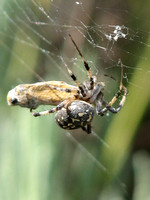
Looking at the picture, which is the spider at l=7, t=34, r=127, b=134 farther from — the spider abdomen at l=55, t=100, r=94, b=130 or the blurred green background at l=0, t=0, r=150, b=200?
the blurred green background at l=0, t=0, r=150, b=200

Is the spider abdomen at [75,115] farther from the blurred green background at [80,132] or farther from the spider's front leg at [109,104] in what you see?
the blurred green background at [80,132]

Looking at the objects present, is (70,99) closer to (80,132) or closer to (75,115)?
(75,115)

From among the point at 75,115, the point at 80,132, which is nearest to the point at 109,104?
the point at 75,115

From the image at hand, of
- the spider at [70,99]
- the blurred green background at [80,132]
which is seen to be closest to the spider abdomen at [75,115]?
the spider at [70,99]

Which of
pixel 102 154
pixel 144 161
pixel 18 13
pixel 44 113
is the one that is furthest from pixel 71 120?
pixel 18 13

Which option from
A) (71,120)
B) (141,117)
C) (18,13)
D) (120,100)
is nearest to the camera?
(71,120)

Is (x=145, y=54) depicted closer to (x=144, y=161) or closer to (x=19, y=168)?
(x=144, y=161)

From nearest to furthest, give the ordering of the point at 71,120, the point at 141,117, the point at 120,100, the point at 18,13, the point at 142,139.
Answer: the point at 71,120
the point at 120,100
the point at 141,117
the point at 142,139
the point at 18,13
